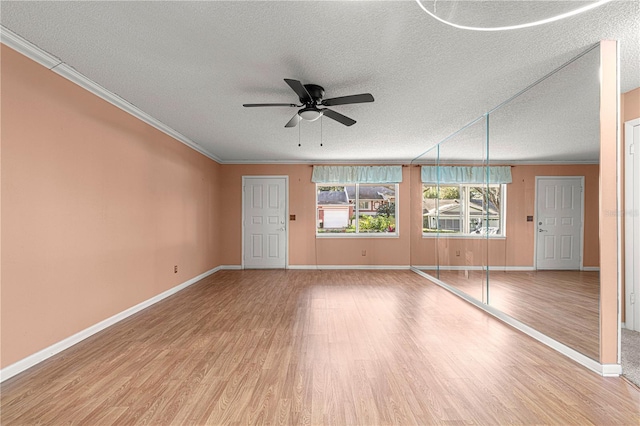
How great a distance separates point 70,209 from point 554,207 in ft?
14.0

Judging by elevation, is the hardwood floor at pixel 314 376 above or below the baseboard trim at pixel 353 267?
above

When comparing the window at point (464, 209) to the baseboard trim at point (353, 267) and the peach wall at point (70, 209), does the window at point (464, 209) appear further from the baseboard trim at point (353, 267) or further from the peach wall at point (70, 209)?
the peach wall at point (70, 209)

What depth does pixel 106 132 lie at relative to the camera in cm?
318

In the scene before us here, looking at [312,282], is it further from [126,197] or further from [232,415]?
[232,415]

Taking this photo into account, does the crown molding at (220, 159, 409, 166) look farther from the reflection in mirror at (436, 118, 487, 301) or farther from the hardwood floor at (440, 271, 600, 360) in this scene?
the hardwood floor at (440, 271, 600, 360)

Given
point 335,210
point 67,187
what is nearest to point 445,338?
point 67,187

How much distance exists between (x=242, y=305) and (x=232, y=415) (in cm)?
231

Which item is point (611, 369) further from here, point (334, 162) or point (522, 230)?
point (334, 162)

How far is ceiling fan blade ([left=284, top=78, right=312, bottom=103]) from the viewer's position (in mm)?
2429

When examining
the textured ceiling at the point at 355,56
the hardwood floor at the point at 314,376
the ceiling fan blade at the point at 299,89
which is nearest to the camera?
the hardwood floor at the point at 314,376

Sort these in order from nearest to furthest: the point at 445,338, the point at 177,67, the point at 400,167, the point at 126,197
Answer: the point at 177,67 → the point at 445,338 → the point at 126,197 → the point at 400,167

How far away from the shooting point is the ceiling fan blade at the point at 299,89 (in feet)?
7.97

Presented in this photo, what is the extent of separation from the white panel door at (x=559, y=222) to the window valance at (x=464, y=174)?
1.78 ft

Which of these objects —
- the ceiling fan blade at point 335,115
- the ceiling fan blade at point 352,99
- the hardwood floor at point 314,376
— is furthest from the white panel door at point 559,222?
the ceiling fan blade at point 335,115
